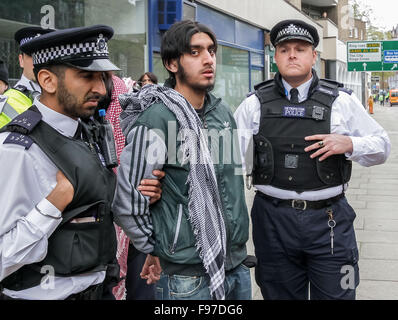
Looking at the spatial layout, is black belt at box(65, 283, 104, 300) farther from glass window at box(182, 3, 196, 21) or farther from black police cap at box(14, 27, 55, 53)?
glass window at box(182, 3, 196, 21)

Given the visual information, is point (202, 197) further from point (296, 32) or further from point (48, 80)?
point (296, 32)

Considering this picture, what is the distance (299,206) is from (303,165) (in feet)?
0.81

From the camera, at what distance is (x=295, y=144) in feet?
10.2

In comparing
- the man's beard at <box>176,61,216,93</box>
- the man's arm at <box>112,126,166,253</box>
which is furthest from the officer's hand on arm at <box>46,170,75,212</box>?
the man's beard at <box>176,61,216,93</box>

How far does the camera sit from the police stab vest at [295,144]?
306cm

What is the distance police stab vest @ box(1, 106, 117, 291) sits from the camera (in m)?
1.92

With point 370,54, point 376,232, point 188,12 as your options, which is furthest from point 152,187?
point 370,54

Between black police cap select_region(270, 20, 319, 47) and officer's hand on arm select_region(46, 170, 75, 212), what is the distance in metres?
1.79

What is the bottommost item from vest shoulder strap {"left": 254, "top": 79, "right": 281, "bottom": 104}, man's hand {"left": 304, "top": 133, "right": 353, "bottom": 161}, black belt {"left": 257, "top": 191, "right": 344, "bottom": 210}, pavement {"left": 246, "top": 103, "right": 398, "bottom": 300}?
pavement {"left": 246, "top": 103, "right": 398, "bottom": 300}

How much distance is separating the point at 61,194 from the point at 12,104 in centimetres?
A: 148

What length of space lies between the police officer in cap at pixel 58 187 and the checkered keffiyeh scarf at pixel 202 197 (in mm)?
363

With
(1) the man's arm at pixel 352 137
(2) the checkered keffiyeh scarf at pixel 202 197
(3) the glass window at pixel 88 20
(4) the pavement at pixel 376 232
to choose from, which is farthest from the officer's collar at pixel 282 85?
(3) the glass window at pixel 88 20

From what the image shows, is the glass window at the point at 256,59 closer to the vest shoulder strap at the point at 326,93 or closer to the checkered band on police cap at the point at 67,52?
the vest shoulder strap at the point at 326,93
